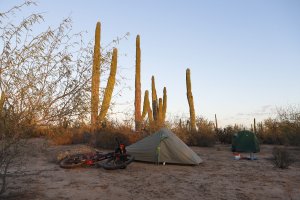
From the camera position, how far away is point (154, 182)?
655cm

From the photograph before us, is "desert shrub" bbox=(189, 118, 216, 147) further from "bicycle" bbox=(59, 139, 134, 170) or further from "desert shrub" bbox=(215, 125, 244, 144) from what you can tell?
"bicycle" bbox=(59, 139, 134, 170)

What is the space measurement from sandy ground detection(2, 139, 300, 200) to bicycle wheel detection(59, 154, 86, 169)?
186mm

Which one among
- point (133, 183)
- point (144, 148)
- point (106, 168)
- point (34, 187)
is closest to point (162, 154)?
point (144, 148)

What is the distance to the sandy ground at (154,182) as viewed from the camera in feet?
18.0

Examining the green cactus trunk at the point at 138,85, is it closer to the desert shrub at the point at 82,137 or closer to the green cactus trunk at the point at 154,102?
the green cactus trunk at the point at 154,102

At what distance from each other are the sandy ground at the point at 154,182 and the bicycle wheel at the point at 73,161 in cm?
19

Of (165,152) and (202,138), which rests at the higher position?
(202,138)

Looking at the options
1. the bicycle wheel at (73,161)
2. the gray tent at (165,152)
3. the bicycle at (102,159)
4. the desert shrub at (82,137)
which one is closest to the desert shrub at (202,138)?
the desert shrub at (82,137)

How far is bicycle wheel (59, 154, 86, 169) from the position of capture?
7887 millimetres

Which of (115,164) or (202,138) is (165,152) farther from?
(202,138)

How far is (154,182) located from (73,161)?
8.91ft

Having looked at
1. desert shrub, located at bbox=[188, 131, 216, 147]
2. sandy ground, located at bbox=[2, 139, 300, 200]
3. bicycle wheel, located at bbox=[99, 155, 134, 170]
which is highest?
desert shrub, located at bbox=[188, 131, 216, 147]

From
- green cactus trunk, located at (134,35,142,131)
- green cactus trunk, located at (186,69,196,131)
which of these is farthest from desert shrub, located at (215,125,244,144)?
green cactus trunk, located at (134,35,142,131)

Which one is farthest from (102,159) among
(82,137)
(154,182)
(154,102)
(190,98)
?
(190,98)
